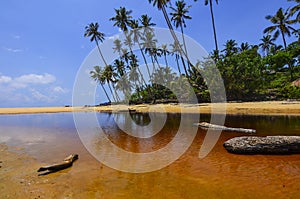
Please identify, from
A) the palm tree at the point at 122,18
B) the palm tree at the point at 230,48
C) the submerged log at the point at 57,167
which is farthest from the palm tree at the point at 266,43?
the submerged log at the point at 57,167

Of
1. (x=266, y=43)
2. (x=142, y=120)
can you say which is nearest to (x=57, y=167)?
(x=142, y=120)

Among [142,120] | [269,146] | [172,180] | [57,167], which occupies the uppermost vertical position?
[142,120]

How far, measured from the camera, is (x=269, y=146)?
881cm

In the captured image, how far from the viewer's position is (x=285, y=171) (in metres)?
6.78

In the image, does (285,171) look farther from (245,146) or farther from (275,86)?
(275,86)

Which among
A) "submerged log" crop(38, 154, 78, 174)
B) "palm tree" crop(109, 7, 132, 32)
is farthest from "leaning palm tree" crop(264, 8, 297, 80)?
"submerged log" crop(38, 154, 78, 174)

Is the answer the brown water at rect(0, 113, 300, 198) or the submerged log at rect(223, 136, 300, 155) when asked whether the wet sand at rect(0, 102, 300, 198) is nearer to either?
the brown water at rect(0, 113, 300, 198)

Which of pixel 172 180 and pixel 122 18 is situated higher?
pixel 122 18

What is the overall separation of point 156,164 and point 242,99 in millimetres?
33924

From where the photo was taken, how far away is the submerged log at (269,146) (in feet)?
28.6

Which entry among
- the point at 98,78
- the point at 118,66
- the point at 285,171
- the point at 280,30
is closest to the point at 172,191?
the point at 285,171

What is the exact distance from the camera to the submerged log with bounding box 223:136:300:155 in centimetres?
871

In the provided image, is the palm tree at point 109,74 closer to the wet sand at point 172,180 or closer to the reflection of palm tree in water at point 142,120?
the reflection of palm tree in water at point 142,120

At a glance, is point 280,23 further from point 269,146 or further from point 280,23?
point 269,146
